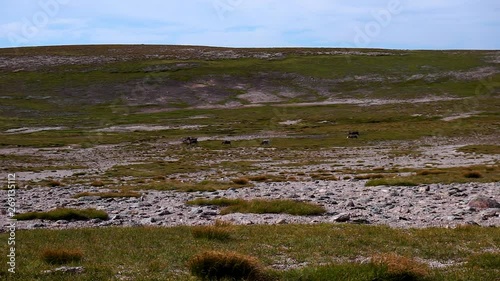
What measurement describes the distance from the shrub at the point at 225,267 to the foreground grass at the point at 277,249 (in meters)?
0.31

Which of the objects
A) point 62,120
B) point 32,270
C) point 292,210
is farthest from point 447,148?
point 62,120

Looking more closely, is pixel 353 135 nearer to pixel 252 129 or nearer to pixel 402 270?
pixel 252 129

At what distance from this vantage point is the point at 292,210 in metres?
22.7

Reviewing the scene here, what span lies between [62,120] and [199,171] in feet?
220

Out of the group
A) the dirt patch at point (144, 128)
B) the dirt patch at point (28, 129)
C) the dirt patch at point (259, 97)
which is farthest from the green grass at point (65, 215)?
the dirt patch at point (259, 97)

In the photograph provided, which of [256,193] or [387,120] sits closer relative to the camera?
[256,193]

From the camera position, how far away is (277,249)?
550 inches

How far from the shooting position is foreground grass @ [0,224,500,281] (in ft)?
36.5

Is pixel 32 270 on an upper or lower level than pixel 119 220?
upper

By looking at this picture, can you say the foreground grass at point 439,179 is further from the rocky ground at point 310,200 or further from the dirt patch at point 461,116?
the dirt patch at point 461,116

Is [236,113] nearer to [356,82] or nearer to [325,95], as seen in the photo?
[325,95]

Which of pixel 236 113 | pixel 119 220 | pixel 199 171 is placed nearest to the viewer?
pixel 119 220

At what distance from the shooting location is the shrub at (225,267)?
1084 centimetres

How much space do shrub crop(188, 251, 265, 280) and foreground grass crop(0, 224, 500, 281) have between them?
1.02 feet
